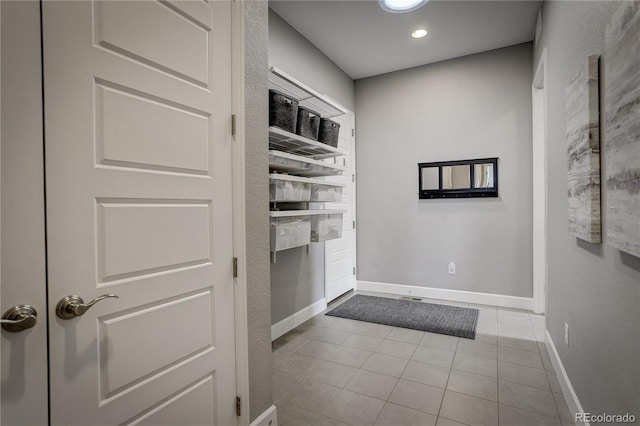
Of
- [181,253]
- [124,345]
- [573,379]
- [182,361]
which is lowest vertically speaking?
[573,379]

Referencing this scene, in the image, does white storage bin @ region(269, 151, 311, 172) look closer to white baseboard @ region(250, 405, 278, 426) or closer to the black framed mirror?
white baseboard @ region(250, 405, 278, 426)

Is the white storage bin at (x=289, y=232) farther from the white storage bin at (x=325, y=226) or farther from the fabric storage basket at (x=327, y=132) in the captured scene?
the fabric storage basket at (x=327, y=132)

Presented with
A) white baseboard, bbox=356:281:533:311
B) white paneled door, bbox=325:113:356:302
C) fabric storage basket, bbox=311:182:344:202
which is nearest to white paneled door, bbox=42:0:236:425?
fabric storage basket, bbox=311:182:344:202

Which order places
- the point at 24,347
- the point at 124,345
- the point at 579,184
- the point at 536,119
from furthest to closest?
the point at 536,119 → the point at 579,184 → the point at 124,345 → the point at 24,347

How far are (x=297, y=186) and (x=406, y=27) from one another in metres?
2.00

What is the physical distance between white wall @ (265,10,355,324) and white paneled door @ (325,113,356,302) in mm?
209

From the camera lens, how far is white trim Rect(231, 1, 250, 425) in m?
1.51

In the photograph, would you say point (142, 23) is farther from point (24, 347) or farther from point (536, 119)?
point (536, 119)

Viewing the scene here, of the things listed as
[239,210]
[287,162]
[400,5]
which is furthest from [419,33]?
[239,210]

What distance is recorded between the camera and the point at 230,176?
1.50 metres

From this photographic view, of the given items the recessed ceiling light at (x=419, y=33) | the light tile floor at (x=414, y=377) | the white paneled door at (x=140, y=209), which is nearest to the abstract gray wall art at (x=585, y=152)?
the light tile floor at (x=414, y=377)

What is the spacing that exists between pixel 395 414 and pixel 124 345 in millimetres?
1493

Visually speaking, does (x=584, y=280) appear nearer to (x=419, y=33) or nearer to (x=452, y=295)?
(x=452, y=295)

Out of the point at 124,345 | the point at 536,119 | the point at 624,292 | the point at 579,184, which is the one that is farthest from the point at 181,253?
the point at 536,119
